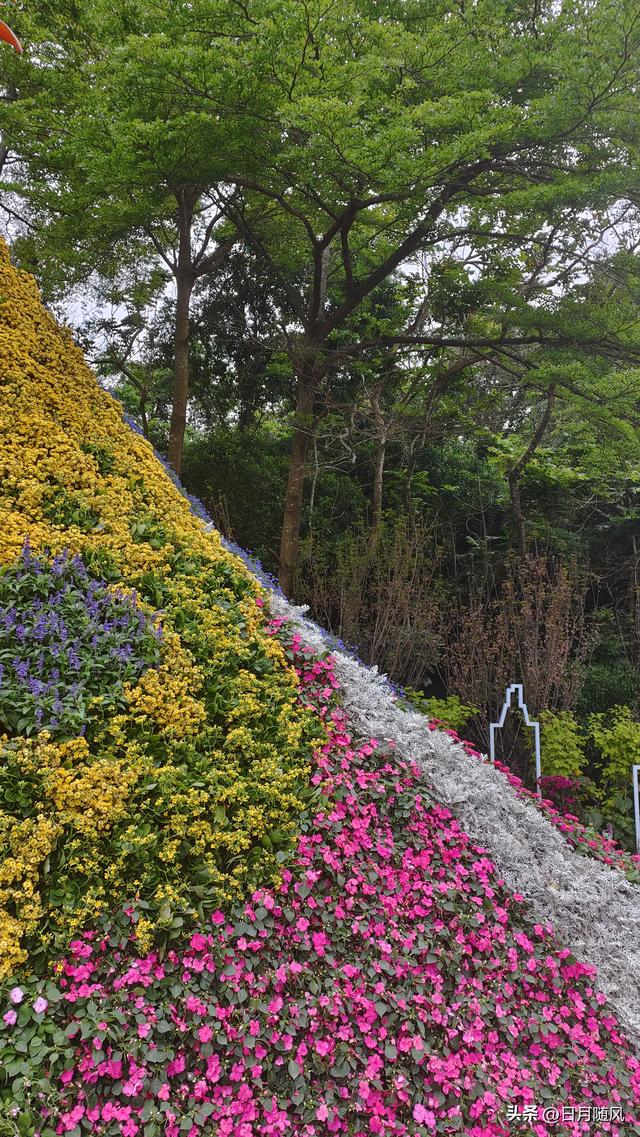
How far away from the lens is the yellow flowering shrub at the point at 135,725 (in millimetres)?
2020

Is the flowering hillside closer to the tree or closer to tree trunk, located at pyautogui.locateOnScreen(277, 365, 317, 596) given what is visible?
the tree

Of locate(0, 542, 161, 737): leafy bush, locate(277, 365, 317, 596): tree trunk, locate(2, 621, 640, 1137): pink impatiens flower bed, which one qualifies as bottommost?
locate(2, 621, 640, 1137): pink impatiens flower bed

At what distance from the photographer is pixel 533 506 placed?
30.6 ft

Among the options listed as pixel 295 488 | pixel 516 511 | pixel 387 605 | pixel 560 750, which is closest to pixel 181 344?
pixel 295 488

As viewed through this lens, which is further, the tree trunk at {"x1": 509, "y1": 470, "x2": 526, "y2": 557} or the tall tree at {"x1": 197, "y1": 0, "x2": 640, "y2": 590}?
the tree trunk at {"x1": 509, "y1": 470, "x2": 526, "y2": 557}

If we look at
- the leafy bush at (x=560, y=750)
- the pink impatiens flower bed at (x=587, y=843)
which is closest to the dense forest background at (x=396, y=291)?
the leafy bush at (x=560, y=750)

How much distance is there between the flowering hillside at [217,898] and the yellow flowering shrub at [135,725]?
1 centimetres

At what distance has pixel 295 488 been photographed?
24.5 feet

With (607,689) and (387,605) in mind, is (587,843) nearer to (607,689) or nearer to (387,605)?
(387,605)

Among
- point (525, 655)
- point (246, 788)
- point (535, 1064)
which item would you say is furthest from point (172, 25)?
point (535, 1064)

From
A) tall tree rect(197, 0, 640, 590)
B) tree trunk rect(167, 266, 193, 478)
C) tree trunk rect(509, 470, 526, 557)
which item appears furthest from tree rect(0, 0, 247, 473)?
tree trunk rect(509, 470, 526, 557)

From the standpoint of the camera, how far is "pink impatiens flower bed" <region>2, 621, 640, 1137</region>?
1840mm

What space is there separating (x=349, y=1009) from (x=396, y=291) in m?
9.15

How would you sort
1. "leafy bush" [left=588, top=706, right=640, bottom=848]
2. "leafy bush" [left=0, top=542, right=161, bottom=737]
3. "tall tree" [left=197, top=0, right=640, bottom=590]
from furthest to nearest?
"leafy bush" [left=588, top=706, right=640, bottom=848] < "tall tree" [left=197, top=0, right=640, bottom=590] < "leafy bush" [left=0, top=542, right=161, bottom=737]
